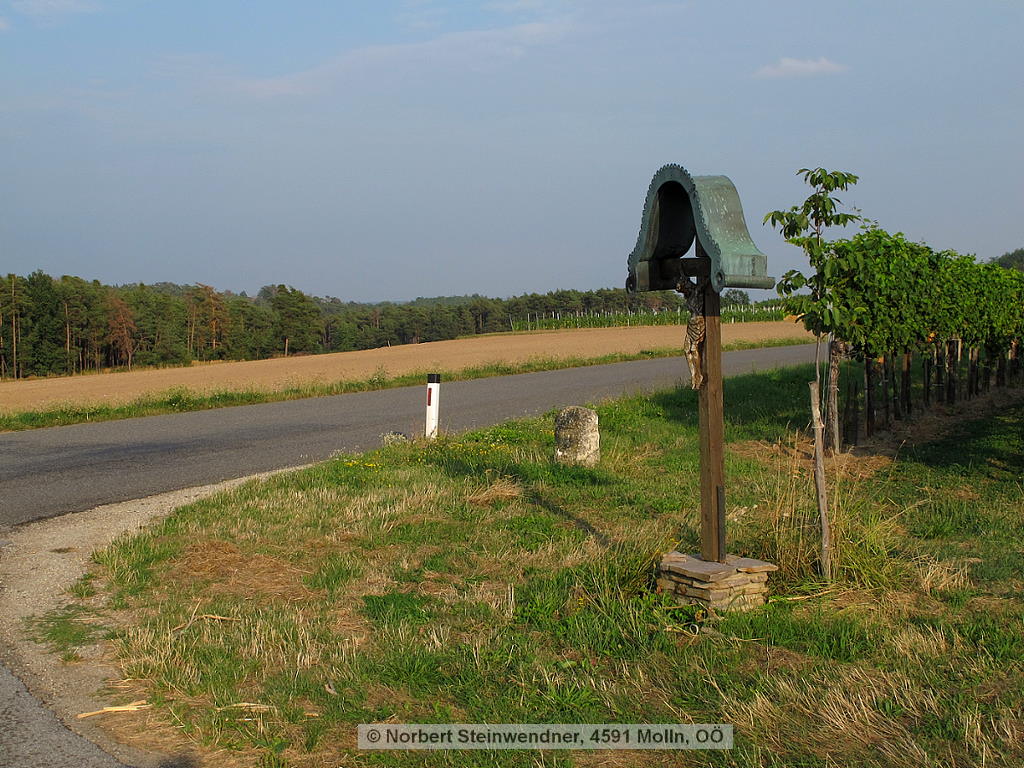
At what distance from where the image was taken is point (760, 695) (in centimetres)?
383

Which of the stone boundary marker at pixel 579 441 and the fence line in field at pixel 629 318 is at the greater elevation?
the fence line in field at pixel 629 318

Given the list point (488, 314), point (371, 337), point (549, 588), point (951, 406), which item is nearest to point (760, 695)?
point (549, 588)

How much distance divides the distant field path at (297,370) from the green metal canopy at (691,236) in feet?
54.6

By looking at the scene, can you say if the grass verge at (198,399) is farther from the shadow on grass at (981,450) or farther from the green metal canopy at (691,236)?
the green metal canopy at (691,236)

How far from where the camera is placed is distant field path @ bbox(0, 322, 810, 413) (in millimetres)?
23453

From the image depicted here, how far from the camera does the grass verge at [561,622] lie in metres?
3.71

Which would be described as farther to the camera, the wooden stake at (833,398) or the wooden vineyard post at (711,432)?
the wooden stake at (833,398)

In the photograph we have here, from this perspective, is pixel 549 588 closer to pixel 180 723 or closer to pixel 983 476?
pixel 180 723

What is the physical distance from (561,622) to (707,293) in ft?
6.97

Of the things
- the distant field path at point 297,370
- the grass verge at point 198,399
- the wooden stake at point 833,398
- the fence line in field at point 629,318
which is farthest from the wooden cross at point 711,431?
the fence line in field at point 629,318

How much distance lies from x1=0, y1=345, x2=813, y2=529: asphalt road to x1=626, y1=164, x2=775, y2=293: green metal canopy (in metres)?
6.21

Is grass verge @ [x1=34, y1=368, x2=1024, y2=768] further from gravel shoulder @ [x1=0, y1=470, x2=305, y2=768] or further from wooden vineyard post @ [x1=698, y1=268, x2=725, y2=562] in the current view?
wooden vineyard post @ [x1=698, y1=268, x2=725, y2=562]

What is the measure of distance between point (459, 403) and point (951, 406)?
8.88m

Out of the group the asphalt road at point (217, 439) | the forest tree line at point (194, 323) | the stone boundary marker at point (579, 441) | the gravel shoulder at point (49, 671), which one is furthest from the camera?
the forest tree line at point (194, 323)
